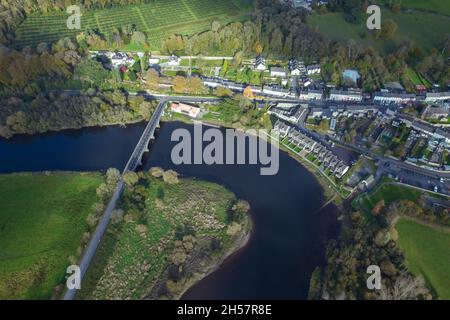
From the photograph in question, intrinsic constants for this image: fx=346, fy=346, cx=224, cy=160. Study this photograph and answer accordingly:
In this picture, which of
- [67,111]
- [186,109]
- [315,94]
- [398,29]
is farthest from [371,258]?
[398,29]

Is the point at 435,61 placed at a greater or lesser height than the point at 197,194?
greater

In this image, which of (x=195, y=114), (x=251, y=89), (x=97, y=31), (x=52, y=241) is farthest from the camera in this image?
(x=97, y=31)

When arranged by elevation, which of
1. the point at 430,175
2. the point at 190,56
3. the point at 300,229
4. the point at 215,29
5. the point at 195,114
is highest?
the point at 215,29

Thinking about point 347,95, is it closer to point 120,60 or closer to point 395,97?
point 395,97

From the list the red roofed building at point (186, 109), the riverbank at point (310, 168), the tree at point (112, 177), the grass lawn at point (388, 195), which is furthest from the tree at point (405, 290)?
the red roofed building at point (186, 109)

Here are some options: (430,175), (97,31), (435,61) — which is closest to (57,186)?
(97,31)

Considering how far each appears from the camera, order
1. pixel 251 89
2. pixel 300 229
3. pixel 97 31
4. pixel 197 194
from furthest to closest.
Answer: pixel 97 31 → pixel 251 89 → pixel 197 194 → pixel 300 229

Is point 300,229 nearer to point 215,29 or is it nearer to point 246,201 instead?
point 246,201
